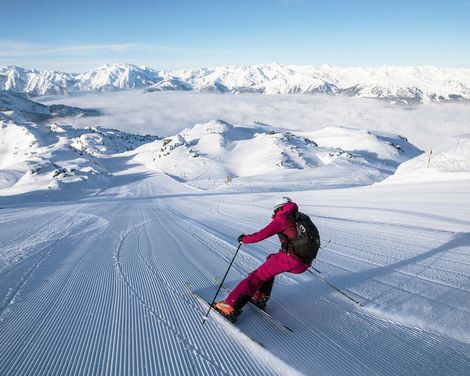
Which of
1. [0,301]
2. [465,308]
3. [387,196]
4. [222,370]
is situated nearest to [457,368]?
[465,308]

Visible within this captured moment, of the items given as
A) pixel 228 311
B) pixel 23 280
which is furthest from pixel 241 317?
pixel 23 280

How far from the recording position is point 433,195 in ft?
57.7

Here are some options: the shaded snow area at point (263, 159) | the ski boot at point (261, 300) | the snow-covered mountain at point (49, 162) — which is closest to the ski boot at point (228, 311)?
the ski boot at point (261, 300)

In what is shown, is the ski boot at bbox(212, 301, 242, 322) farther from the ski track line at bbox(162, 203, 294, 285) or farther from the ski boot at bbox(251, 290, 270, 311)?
the ski track line at bbox(162, 203, 294, 285)

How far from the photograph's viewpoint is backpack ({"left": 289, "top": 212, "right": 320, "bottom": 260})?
538 cm

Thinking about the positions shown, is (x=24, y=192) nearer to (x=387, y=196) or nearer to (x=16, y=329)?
(x=387, y=196)

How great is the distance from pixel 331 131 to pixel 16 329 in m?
180

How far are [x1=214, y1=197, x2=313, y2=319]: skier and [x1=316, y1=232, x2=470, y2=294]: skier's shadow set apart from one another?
1.95m

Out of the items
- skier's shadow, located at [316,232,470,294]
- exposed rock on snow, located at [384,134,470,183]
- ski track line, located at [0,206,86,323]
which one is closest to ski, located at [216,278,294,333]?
skier's shadow, located at [316,232,470,294]

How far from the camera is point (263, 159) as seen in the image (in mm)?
93000

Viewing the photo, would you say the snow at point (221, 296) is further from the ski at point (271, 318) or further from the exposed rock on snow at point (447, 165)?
the exposed rock on snow at point (447, 165)

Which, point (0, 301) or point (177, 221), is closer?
point (0, 301)

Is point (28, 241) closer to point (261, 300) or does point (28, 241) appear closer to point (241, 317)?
point (241, 317)

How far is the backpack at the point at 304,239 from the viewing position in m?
5.38
